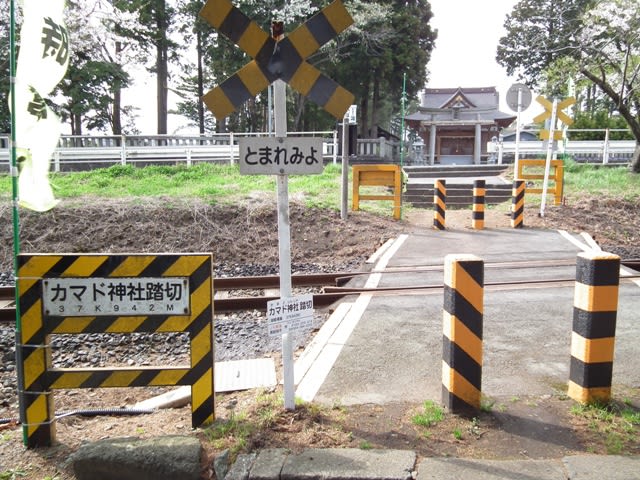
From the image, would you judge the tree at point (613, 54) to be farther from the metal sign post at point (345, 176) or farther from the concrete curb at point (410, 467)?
the concrete curb at point (410, 467)

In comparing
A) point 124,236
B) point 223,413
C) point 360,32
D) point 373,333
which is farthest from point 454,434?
point 360,32

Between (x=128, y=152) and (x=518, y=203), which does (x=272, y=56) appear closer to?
(x=518, y=203)

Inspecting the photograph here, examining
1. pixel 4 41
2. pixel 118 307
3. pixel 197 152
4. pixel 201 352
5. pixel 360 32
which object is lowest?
pixel 201 352

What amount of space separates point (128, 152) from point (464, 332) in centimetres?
1934

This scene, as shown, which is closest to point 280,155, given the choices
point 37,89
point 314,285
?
point 37,89

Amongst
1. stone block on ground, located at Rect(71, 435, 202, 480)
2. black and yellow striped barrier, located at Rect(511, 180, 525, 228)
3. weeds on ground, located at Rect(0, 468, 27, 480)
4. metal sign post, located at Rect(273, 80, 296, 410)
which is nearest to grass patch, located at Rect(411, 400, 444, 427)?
metal sign post, located at Rect(273, 80, 296, 410)

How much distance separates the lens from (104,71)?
26.2 metres

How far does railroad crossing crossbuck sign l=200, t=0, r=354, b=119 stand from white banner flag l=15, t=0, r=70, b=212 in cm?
95

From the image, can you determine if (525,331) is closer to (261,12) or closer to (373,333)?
(373,333)

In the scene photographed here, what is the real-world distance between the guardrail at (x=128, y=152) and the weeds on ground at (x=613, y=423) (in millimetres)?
16643

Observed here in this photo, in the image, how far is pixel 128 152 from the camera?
20359 mm

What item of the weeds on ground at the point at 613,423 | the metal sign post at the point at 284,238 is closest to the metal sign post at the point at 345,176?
the metal sign post at the point at 284,238

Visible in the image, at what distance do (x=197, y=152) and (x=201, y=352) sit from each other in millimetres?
18430

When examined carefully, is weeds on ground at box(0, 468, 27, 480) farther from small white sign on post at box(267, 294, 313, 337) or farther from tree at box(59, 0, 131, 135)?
tree at box(59, 0, 131, 135)
